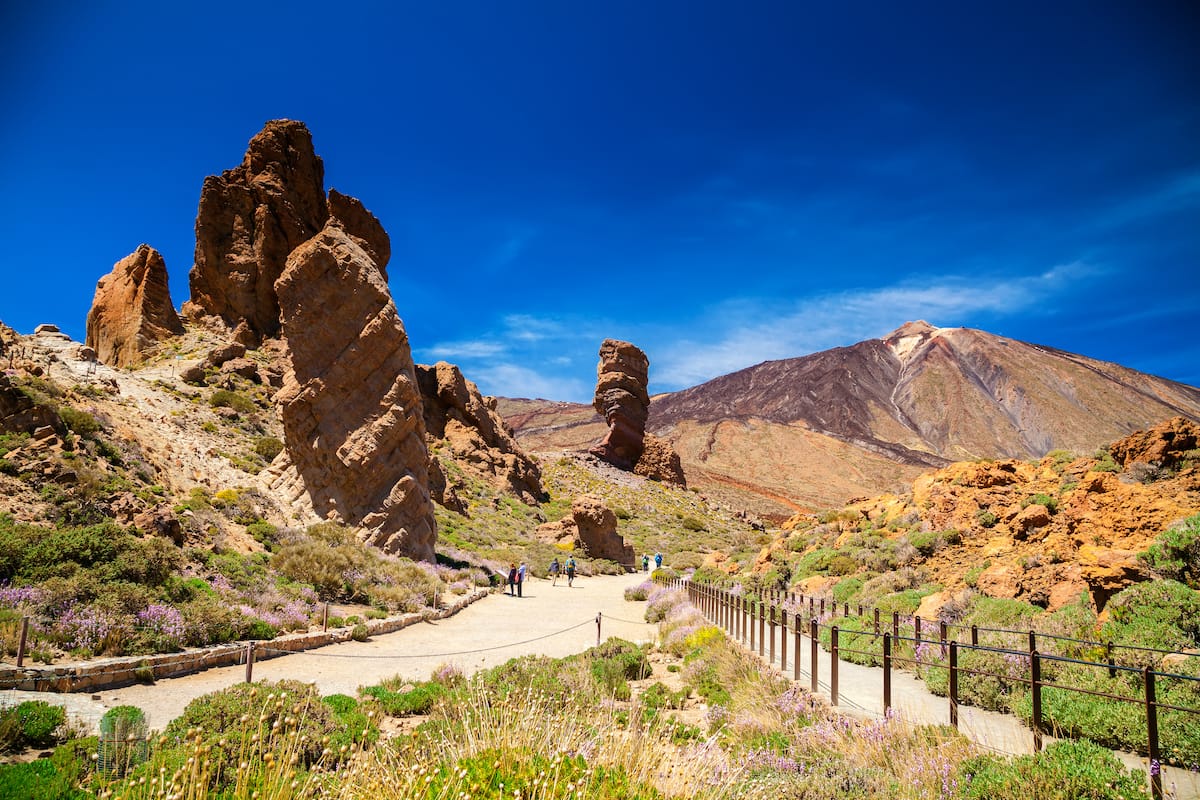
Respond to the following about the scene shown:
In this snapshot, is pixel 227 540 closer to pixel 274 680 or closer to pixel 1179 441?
pixel 274 680

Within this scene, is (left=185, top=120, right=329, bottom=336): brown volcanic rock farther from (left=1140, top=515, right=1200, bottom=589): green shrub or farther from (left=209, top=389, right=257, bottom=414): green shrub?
(left=1140, top=515, right=1200, bottom=589): green shrub

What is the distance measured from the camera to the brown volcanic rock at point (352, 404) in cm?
2145

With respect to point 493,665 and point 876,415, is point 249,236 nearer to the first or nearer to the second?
point 493,665

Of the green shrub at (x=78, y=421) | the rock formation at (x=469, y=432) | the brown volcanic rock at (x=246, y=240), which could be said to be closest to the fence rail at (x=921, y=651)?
the green shrub at (x=78, y=421)

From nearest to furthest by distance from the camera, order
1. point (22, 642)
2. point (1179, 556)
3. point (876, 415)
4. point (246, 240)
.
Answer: point (22, 642)
point (1179, 556)
point (246, 240)
point (876, 415)

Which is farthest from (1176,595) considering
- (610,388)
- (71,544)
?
(610,388)

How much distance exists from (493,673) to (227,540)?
994cm

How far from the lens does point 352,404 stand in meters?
22.5

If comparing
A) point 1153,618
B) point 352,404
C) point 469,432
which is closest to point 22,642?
point 1153,618

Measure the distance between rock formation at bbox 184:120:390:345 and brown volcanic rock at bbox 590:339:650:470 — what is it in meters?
28.4

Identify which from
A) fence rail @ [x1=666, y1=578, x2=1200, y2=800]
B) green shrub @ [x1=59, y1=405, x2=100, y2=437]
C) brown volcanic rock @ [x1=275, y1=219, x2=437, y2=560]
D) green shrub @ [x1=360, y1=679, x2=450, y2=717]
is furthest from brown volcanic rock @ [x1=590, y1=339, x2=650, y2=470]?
green shrub @ [x1=360, y1=679, x2=450, y2=717]

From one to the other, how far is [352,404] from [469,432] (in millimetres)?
21820

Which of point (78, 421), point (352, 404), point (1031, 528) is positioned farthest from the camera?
point (352, 404)

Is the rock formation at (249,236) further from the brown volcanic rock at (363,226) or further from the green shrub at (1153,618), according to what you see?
the green shrub at (1153,618)
